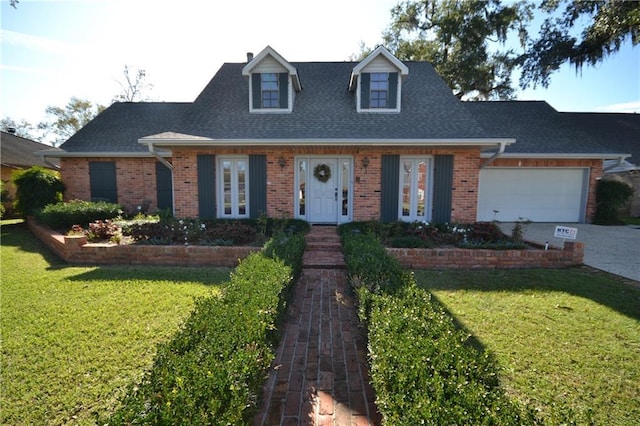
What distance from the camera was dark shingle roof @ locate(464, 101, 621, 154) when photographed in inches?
475

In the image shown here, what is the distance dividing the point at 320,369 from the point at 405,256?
4148mm

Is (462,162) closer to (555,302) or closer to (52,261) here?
(555,302)

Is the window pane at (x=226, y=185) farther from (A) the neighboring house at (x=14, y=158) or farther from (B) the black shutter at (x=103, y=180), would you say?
(A) the neighboring house at (x=14, y=158)

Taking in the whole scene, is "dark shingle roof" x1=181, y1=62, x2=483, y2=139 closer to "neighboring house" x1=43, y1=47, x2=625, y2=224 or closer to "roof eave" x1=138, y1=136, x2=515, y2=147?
"neighboring house" x1=43, y1=47, x2=625, y2=224

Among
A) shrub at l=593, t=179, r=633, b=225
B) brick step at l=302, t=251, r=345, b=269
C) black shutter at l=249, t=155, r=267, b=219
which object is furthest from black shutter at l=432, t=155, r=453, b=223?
shrub at l=593, t=179, r=633, b=225

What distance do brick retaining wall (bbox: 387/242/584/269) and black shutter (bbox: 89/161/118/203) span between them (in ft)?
38.4

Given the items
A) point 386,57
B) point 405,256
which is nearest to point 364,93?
point 386,57

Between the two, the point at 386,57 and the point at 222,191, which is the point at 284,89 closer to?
the point at 386,57

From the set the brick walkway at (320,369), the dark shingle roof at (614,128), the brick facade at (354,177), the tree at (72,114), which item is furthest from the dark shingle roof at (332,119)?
the tree at (72,114)

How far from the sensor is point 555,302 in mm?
4840

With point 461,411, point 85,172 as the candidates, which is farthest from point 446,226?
point 85,172


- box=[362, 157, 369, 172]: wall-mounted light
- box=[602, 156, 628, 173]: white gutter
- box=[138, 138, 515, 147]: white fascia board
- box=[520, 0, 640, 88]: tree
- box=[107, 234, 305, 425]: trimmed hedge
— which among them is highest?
box=[520, 0, 640, 88]: tree

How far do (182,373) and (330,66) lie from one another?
44.1 ft

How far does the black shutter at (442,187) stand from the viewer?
30.7ft
